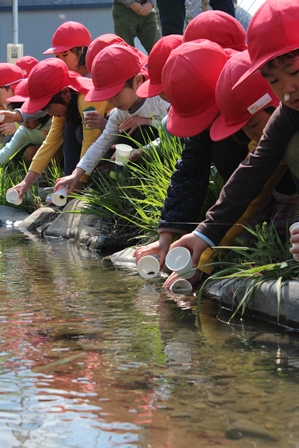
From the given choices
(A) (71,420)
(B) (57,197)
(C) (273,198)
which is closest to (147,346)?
(A) (71,420)

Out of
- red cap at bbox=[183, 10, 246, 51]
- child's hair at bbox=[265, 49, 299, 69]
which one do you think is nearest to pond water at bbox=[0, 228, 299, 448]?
child's hair at bbox=[265, 49, 299, 69]

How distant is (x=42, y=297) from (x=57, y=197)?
161cm

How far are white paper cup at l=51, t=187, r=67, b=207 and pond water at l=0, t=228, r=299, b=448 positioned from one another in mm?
1387

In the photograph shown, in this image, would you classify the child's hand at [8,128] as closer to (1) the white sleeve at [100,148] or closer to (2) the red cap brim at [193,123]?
(1) the white sleeve at [100,148]

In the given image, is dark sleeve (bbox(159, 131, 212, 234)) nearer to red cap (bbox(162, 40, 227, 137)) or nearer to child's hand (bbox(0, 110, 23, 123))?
red cap (bbox(162, 40, 227, 137))

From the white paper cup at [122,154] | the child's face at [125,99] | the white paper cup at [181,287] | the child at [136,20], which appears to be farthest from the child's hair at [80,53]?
the white paper cup at [181,287]

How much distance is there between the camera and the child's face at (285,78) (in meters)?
2.66

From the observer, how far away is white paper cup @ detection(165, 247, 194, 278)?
3064mm

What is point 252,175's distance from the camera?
118 inches

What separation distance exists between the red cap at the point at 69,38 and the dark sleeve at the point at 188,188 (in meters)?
3.17

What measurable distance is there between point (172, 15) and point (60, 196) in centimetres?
191

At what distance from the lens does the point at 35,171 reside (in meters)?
5.62

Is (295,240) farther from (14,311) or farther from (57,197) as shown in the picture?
(57,197)

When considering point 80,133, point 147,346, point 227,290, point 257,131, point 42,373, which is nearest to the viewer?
point 42,373
